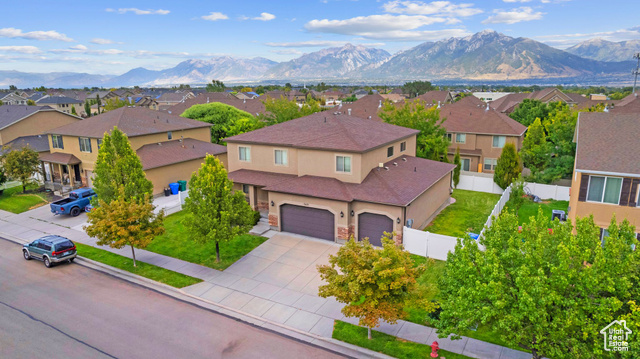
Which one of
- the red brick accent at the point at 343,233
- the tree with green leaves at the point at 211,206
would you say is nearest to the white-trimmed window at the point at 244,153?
the tree with green leaves at the point at 211,206

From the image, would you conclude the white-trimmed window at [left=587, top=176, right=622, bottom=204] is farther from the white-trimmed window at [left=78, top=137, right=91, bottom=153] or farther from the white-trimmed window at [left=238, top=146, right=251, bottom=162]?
the white-trimmed window at [left=78, top=137, right=91, bottom=153]

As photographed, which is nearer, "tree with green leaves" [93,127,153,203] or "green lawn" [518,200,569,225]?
"tree with green leaves" [93,127,153,203]

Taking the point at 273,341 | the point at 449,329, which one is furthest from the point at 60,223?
the point at 449,329

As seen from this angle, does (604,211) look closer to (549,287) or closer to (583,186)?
(583,186)

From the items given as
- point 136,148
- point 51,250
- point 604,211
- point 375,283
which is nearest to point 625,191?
point 604,211

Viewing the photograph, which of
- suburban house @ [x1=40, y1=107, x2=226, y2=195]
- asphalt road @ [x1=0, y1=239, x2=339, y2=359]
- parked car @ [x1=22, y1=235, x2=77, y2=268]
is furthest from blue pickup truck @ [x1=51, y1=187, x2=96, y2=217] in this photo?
asphalt road @ [x1=0, y1=239, x2=339, y2=359]

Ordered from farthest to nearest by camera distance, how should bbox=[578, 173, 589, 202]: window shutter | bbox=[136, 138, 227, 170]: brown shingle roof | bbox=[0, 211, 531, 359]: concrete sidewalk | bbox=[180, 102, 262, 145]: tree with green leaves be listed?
bbox=[180, 102, 262, 145]: tree with green leaves
bbox=[136, 138, 227, 170]: brown shingle roof
bbox=[578, 173, 589, 202]: window shutter
bbox=[0, 211, 531, 359]: concrete sidewalk

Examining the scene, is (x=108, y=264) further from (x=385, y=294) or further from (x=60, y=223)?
(x=385, y=294)

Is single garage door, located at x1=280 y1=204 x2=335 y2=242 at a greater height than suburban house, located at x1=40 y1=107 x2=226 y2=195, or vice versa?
suburban house, located at x1=40 y1=107 x2=226 y2=195
